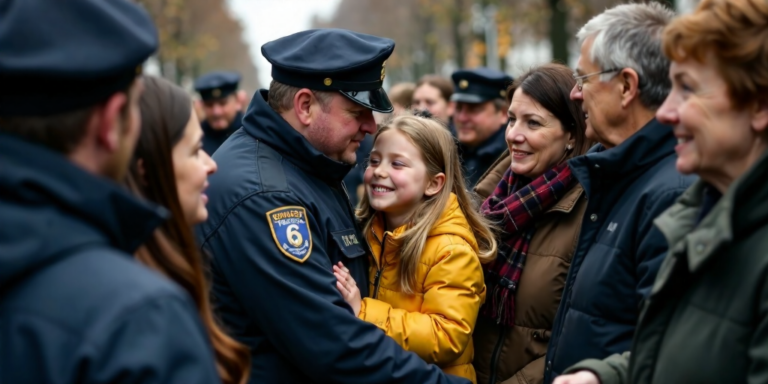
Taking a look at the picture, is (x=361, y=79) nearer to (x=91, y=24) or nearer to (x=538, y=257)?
(x=538, y=257)

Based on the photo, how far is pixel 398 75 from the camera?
5778cm

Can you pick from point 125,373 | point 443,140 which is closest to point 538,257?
point 443,140

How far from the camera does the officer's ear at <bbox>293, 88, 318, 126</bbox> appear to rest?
3.31 m

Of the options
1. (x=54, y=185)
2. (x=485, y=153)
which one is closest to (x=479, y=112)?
(x=485, y=153)

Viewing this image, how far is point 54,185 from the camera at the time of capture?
4.96 feet

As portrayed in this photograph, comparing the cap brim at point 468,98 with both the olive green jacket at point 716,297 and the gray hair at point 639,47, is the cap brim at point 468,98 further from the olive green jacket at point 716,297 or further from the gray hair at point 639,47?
the olive green jacket at point 716,297

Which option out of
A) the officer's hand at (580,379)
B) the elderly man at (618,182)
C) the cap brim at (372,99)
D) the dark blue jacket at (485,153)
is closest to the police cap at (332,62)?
the cap brim at (372,99)

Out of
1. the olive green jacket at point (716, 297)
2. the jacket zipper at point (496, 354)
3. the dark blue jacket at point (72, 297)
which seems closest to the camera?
the dark blue jacket at point (72, 297)

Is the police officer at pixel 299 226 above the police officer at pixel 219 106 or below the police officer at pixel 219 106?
above

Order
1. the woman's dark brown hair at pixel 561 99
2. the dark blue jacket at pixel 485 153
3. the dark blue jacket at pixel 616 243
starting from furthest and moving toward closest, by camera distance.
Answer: the dark blue jacket at pixel 485 153, the woman's dark brown hair at pixel 561 99, the dark blue jacket at pixel 616 243

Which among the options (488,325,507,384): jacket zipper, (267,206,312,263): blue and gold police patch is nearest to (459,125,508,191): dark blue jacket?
(488,325,507,384): jacket zipper

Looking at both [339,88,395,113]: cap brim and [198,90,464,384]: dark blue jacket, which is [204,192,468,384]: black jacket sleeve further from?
[339,88,395,113]: cap brim

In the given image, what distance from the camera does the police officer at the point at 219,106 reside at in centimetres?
976

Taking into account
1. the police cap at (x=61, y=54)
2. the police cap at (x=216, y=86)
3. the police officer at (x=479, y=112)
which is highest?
the police cap at (x=61, y=54)
